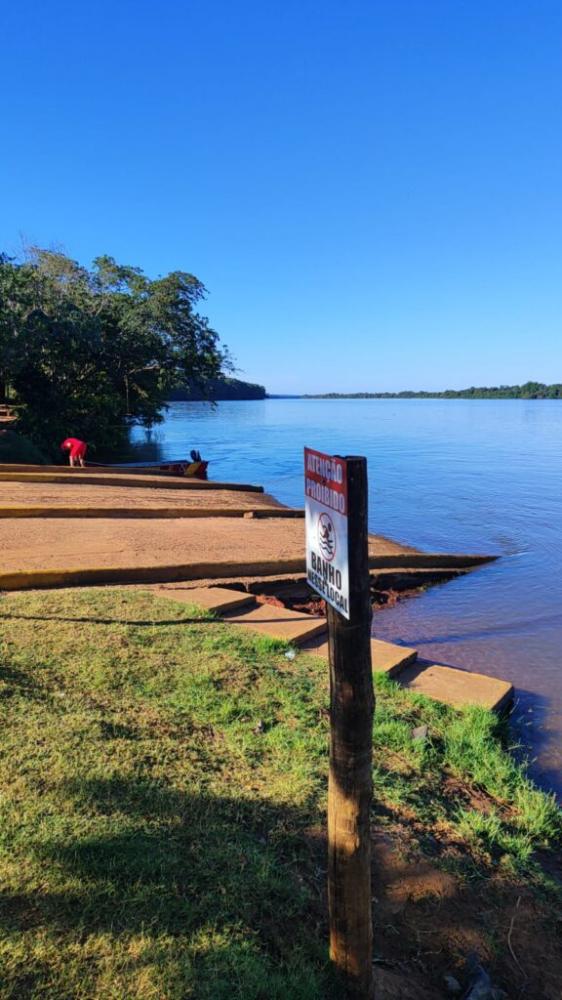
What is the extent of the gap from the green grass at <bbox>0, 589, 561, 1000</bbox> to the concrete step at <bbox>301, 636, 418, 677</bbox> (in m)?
0.25

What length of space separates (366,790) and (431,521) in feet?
50.0

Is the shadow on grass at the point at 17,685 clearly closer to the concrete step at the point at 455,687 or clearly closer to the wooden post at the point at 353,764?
the wooden post at the point at 353,764

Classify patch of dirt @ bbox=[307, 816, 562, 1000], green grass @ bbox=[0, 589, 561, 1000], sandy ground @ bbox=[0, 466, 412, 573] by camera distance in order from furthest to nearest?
sandy ground @ bbox=[0, 466, 412, 573] < patch of dirt @ bbox=[307, 816, 562, 1000] < green grass @ bbox=[0, 589, 561, 1000]

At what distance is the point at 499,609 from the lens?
825 cm

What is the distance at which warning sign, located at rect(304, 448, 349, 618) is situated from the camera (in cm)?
178

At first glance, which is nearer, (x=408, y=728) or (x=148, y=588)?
(x=408, y=728)

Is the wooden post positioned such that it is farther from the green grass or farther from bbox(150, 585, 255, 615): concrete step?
bbox(150, 585, 255, 615): concrete step

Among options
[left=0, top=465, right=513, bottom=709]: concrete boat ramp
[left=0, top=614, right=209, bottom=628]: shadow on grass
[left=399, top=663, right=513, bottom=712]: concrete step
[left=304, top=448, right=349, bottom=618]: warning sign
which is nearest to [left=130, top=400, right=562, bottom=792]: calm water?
[left=399, top=663, right=513, bottom=712]: concrete step

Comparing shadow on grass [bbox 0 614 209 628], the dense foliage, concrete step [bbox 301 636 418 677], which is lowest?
concrete step [bbox 301 636 418 677]

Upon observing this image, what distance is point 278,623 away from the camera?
5574mm

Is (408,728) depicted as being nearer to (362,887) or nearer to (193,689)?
(193,689)

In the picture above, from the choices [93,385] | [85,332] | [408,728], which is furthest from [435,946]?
[93,385]

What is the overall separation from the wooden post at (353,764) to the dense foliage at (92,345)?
1726 centimetres

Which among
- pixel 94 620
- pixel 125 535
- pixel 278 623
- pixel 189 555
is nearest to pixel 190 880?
pixel 94 620
